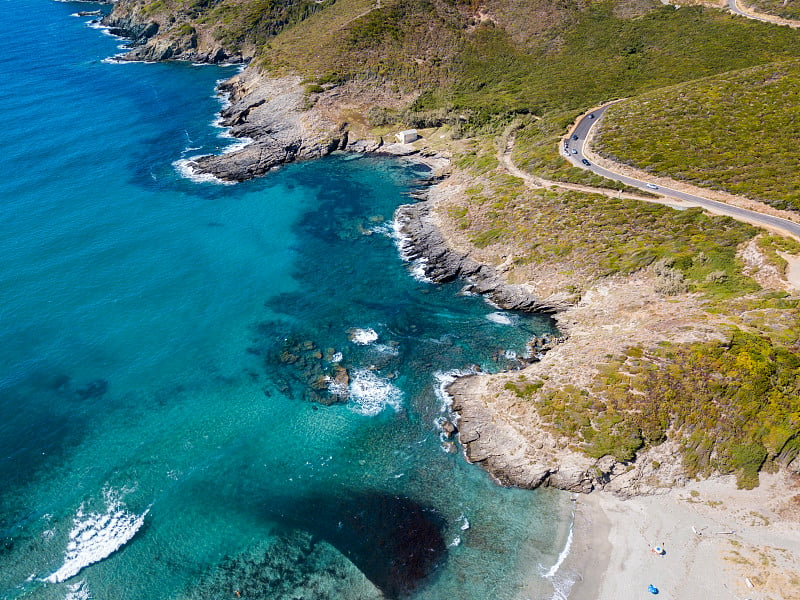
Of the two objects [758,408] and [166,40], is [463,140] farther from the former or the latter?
[166,40]

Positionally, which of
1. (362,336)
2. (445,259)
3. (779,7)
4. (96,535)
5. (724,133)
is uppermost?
(779,7)

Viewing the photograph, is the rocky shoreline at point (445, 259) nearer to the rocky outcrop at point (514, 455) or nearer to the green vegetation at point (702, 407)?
the rocky outcrop at point (514, 455)

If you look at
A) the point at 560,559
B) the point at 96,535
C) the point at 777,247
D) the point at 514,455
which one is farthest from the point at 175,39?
the point at 560,559

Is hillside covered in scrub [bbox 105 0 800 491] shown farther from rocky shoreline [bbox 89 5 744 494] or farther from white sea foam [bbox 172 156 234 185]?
white sea foam [bbox 172 156 234 185]

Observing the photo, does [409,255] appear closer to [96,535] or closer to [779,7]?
[96,535]

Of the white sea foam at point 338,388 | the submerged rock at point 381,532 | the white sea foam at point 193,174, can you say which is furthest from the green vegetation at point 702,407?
the white sea foam at point 193,174

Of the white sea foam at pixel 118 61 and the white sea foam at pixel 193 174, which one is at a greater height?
the white sea foam at pixel 118 61
